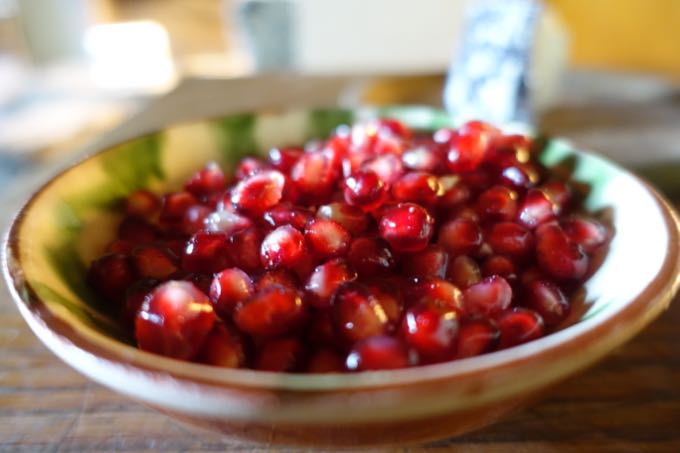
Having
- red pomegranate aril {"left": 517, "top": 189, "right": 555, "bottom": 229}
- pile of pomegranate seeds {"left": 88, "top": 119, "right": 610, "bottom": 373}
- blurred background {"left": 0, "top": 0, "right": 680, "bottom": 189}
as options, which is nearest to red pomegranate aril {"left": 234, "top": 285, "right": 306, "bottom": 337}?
pile of pomegranate seeds {"left": 88, "top": 119, "right": 610, "bottom": 373}

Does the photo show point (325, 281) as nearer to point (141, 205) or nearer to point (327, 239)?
point (327, 239)

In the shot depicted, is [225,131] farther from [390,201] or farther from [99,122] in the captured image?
[99,122]

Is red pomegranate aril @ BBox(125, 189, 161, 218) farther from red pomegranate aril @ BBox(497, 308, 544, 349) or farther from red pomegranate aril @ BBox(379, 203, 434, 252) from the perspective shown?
red pomegranate aril @ BBox(497, 308, 544, 349)

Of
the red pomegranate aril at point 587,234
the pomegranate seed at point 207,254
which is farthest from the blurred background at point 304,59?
the pomegranate seed at point 207,254

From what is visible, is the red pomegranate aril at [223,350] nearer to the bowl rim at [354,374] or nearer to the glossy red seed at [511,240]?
the bowl rim at [354,374]

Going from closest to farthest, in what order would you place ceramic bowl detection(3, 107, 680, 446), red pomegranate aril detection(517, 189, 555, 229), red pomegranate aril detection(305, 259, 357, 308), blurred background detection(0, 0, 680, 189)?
ceramic bowl detection(3, 107, 680, 446)
red pomegranate aril detection(305, 259, 357, 308)
red pomegranate aril detection(517, 189, 555, 229)
blurred background detection(0, 0, 680, 189)

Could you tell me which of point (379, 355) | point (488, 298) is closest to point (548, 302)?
point (488, 298)
